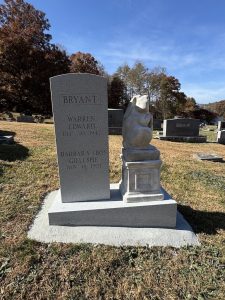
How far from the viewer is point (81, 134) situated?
341cm

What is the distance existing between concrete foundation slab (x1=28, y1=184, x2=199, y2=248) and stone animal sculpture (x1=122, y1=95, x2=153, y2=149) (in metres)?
1.27

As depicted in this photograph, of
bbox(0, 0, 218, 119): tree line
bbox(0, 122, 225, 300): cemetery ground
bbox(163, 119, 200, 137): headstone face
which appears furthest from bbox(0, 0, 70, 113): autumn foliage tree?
bbox(0, 122, 225, 300): cemetery ground

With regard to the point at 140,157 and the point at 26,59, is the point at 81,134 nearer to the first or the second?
the point at 140,157

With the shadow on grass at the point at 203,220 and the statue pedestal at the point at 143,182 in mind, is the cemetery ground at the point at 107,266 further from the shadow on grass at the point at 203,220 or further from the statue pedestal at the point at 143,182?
the statue pedestal at the point at 143,182

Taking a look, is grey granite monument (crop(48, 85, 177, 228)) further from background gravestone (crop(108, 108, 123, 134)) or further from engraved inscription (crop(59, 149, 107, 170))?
background gravestone (crop(108, 108, 123, 134))

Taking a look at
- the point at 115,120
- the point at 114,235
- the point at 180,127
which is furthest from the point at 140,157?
the point at 115,120

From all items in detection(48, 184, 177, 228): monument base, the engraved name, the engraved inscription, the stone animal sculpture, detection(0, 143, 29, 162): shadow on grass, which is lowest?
detection(48, 184, 177, 228): monument base

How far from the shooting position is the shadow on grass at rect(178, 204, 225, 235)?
3487 mm

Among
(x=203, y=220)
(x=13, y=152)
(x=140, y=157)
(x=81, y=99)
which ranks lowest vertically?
(x=203, y=220)

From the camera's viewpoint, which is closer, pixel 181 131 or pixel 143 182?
pixel 143 182

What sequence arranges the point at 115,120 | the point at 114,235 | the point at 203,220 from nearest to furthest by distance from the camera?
the point at 114,235 → the point at 203,220 → the point at 115,120

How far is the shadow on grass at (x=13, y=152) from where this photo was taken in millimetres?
6377

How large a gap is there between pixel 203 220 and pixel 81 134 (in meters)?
2.45

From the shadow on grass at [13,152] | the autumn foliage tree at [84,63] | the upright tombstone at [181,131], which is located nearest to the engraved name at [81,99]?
the shadow on grass at [13,152]
